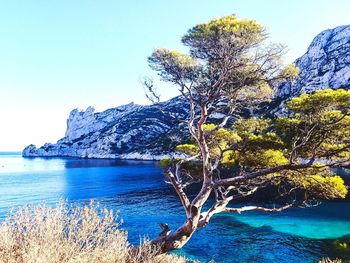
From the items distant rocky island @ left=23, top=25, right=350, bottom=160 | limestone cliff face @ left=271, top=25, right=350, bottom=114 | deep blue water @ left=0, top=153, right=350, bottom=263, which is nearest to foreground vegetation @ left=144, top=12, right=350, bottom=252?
deep blue water @ left=0, top=153, right=350, bottom=263

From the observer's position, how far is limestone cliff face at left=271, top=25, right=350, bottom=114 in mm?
A: 118312

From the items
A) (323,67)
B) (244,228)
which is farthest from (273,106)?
(244,228)

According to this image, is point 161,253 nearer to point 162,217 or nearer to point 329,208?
point 162,217

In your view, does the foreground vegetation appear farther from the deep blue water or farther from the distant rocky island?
the distant rocky island

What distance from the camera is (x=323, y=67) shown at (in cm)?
12838

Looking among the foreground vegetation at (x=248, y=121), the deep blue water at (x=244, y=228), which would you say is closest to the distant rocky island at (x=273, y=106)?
the deep blue water at (x=244, y=228)

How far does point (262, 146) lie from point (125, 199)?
39.5 meters

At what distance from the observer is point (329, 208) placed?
1656 inches

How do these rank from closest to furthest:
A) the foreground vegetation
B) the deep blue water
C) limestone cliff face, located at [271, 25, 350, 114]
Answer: the foreground vegetation, the deep blue water, limestone cliff face, located at [271, 25, 350, 114]

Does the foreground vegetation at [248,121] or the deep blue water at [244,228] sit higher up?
the foreground vegetation at [248,121]

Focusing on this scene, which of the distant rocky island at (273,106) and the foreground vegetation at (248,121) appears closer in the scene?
the foreground vegetation at (248,121)

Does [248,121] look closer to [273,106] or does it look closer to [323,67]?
[273,106]

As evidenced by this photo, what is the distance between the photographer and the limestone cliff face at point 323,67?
118312 mm

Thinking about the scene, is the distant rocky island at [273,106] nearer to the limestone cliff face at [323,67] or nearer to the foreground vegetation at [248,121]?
the limestone cliff face at [323,67]
